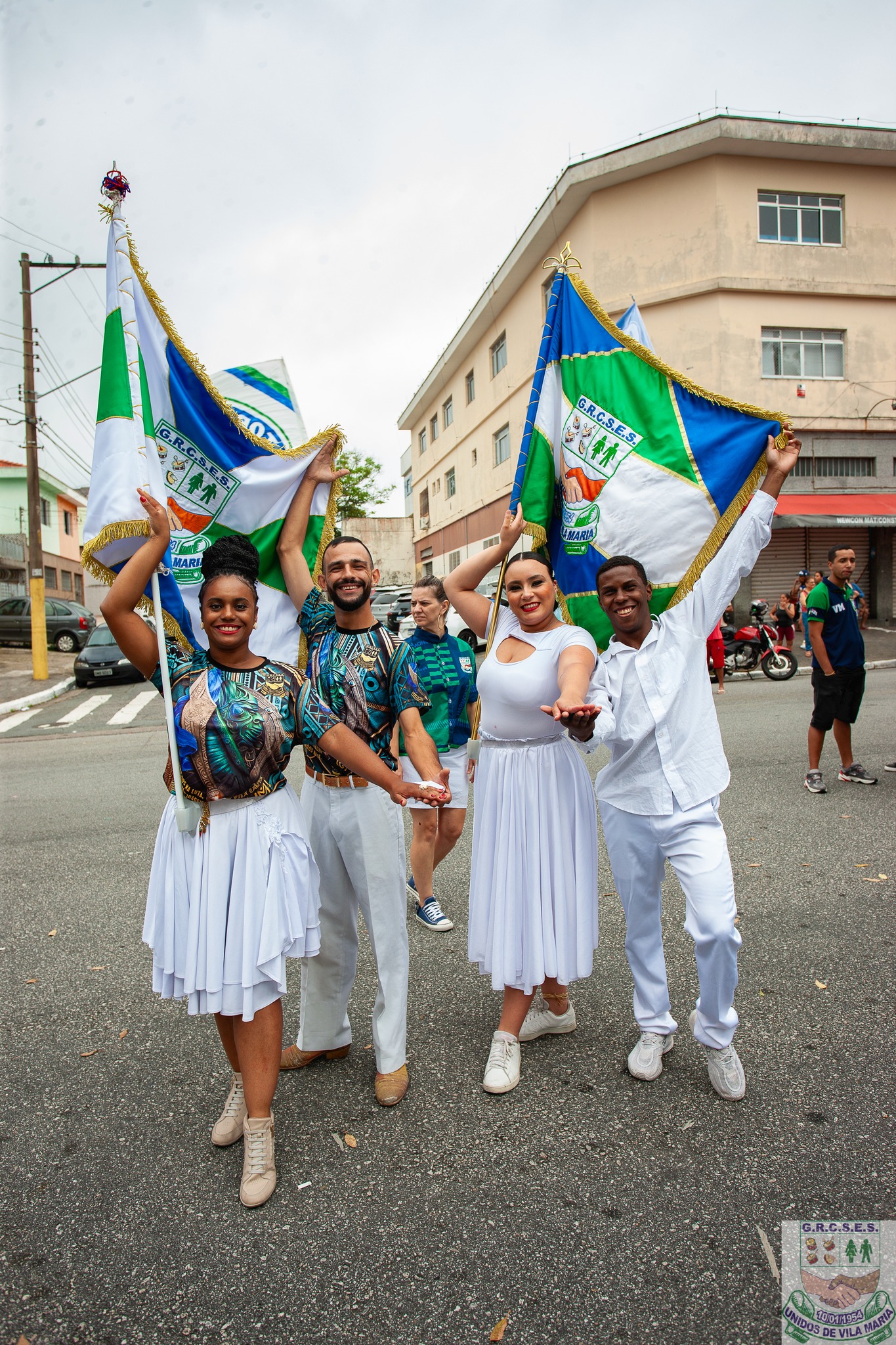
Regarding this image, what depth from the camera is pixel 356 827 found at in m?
3.01

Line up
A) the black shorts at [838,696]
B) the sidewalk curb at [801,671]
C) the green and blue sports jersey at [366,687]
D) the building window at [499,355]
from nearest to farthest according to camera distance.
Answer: the green and blue sports jersey at [366,687] → the black shorts at [838,696] → the sidewalk curb at [801,671] → the building window at [499,355]

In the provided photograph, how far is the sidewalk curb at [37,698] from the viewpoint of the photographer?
15023 millimetres

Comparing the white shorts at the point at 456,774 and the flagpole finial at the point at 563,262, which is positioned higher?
the flagpole finial at the point at 563,262

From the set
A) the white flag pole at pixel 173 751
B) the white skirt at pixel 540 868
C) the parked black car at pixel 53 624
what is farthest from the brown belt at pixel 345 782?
the parked black car at pixel 53 624

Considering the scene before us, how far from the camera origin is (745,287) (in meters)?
20.6

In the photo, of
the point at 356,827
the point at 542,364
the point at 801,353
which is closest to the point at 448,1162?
the point at 356,827

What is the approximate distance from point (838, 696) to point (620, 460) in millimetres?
4434

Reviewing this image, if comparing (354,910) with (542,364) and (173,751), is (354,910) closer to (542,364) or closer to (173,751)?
(173,751)

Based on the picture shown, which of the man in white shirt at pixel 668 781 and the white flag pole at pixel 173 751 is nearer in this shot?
the white flag pole at pixel 173 751

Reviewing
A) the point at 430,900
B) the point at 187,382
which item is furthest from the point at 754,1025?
the point at 187,382

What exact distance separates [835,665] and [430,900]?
4256 millimetres

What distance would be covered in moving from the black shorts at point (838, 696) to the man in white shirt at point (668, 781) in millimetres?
4213

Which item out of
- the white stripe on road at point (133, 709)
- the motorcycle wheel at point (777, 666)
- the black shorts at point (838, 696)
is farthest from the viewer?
the motorcycle wheel at point (777, 666)

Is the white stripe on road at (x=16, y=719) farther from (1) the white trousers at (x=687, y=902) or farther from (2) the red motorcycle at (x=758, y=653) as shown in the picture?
(1) the white trousers at (x=687, y=902)
